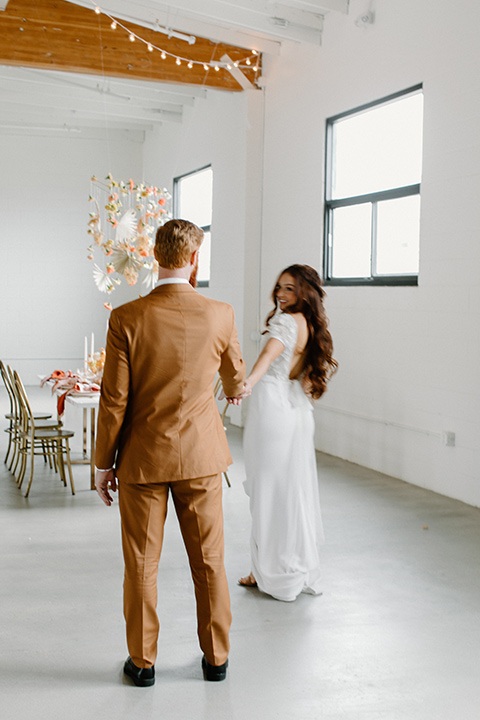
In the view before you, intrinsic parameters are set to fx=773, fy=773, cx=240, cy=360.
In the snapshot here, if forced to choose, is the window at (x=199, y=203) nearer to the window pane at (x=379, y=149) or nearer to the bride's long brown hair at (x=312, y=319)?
the window pane at (x=379, y=149)

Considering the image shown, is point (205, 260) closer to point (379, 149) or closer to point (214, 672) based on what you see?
point (379, 149)

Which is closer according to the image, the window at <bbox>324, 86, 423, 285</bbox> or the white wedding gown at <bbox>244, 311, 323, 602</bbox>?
the white wedding gown at <bbox>244, 311, 323, 602</bbox>

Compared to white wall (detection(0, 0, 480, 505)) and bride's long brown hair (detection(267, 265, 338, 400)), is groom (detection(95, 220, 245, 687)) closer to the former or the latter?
bride's long brown hair (detection(267, 265, 338, 400))

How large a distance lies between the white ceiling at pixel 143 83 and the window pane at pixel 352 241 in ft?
5.80

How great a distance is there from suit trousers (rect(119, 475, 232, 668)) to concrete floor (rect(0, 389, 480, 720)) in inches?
7.7

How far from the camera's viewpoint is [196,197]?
11.3 metres

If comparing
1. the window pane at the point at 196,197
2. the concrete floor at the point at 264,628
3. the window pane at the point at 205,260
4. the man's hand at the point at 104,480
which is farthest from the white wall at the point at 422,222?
the man's hand at the point at 104,480

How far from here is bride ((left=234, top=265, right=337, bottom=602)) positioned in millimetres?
3648

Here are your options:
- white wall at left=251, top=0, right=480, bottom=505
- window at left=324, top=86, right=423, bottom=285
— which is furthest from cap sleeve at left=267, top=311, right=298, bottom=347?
window at left=324, top=86, right=423, bottom=285

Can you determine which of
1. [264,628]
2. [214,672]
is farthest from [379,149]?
[214,672]

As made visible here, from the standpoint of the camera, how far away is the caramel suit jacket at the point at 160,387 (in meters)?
2.56

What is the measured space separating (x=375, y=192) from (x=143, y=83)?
4.64m

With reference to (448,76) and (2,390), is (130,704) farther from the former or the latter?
(2,390)

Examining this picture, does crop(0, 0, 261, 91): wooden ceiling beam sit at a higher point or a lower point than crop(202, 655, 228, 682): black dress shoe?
higher
